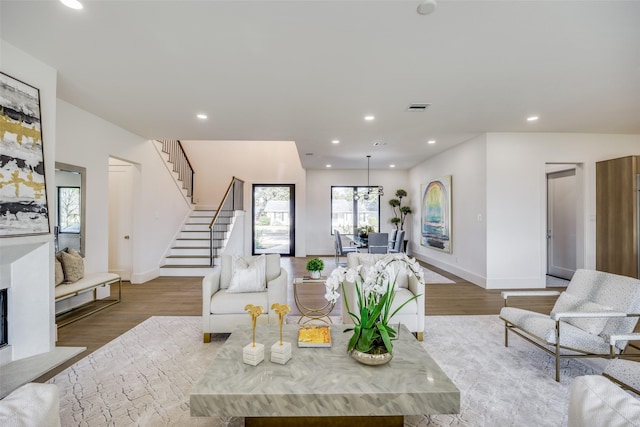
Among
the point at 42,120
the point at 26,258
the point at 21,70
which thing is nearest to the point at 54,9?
the point at 21,70

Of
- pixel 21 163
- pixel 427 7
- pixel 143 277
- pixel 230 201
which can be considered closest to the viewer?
pixel 427 7

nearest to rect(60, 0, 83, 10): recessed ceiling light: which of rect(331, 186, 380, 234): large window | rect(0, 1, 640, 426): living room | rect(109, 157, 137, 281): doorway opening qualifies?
rect(0, 1, 640, 426): living room

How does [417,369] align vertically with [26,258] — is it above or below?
below

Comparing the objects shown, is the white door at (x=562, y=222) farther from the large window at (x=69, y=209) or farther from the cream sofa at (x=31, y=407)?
the large window at (x=69, y=209)

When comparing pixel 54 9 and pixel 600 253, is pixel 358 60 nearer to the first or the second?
pixel 54 9

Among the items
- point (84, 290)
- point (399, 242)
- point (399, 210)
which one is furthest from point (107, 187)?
point (399, 210)

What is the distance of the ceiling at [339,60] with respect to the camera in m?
2.20

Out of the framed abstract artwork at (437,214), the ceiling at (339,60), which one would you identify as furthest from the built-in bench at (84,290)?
the framed abstract artwork at (437,214)

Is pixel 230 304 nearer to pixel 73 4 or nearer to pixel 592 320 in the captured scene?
pixel 73 4

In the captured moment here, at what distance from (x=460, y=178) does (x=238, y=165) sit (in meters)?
6.54

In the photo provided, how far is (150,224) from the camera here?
5996 mm

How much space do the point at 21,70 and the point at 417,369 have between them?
4.23 meters

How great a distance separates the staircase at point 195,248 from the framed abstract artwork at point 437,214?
5224mm

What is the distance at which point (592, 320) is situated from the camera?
2.53 meters
